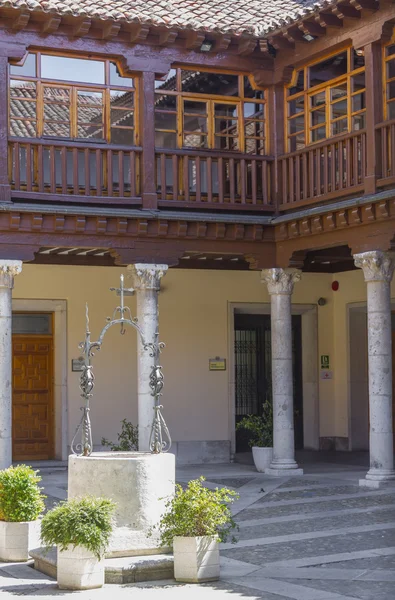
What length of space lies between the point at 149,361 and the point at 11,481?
212 inches

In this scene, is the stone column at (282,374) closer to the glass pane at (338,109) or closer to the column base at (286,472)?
the column base at (286,472)

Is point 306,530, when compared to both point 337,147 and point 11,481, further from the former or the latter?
point 337,147

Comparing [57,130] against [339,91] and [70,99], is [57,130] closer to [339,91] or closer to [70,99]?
[70,99]

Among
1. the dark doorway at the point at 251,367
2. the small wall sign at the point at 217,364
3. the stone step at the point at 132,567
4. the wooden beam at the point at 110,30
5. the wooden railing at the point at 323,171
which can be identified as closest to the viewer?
the stone step at the point at 132,567

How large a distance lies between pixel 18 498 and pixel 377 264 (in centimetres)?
633

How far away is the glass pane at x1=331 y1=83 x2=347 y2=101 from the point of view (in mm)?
15102

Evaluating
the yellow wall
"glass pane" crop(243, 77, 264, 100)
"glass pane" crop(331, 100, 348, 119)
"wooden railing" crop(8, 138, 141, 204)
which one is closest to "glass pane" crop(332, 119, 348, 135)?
"glass pane" crop(331, 100, 348, 119)

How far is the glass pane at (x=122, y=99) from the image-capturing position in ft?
50.8

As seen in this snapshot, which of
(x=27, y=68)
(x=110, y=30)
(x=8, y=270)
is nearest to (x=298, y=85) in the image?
(x=110, y=30)

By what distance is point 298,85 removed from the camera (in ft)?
53.3

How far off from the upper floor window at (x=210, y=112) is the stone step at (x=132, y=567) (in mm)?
7640

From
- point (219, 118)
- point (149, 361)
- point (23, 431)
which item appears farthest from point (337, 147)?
point (23, 431)

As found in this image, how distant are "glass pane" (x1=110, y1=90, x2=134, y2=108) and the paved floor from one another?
17.7 feet

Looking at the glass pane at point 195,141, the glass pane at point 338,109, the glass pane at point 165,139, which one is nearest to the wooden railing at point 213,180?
the glass pane at point 195,141
